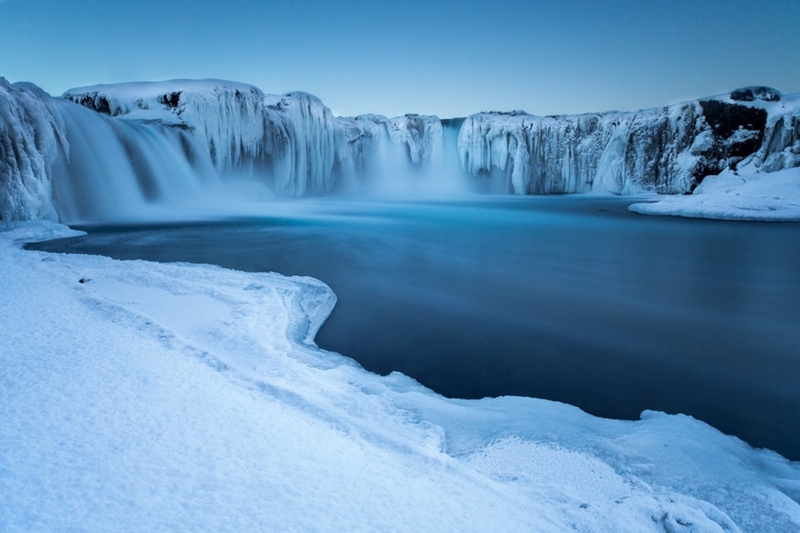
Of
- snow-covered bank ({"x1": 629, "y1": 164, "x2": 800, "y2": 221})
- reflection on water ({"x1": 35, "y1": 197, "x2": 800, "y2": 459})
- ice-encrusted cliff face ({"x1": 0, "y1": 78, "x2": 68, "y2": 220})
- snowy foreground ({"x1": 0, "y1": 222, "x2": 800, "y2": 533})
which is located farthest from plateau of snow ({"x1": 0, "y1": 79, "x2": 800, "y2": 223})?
snowy foreground ({"x1": 0, "y1": 222, "x2": 800, "y2": 533})

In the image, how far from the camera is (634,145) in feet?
78.3

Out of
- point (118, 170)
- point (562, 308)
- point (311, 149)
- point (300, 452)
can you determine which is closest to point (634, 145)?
point (311, 149)

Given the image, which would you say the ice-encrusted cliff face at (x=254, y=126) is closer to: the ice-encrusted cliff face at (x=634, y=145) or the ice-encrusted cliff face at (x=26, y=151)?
the ice-encrusted cliff face at (x=26, y=151)

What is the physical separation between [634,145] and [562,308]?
22664mm

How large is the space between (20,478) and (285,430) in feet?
2.63

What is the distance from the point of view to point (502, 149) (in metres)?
27.8

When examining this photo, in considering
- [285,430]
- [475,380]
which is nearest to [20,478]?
[285,430]

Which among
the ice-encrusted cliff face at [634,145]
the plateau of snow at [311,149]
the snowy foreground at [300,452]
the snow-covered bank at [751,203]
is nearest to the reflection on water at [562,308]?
the snowy foreground at [300,452]

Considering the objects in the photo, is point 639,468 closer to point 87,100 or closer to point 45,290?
point 45,290

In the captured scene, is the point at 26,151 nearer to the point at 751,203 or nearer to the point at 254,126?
the point at 254,126

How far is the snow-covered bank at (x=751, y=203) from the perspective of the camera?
14.1 meters

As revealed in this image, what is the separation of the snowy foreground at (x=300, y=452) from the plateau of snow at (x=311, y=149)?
8.01m

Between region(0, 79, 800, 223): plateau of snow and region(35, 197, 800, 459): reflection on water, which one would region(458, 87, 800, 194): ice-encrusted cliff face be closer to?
region(0, 79, 800, 223): plateau of snow

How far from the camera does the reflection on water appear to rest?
120 inches
